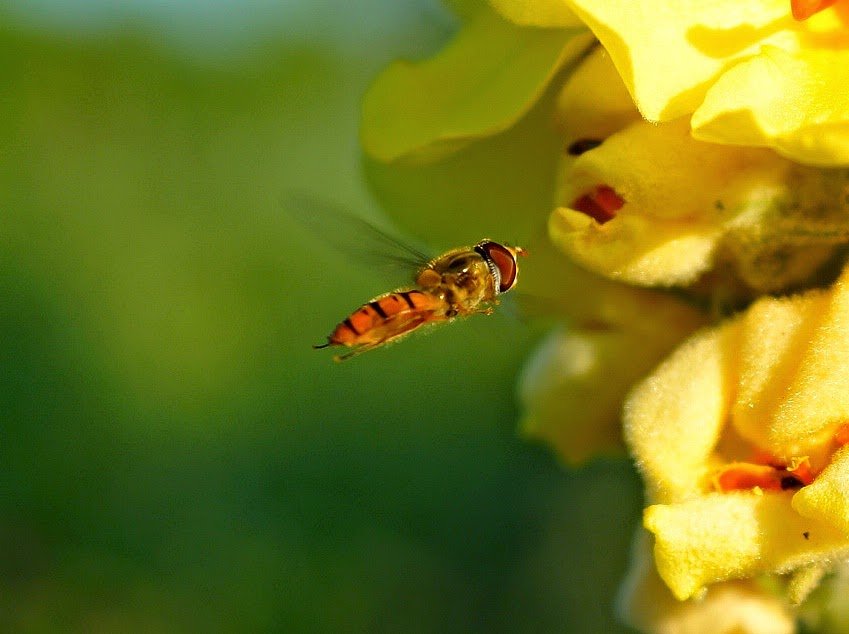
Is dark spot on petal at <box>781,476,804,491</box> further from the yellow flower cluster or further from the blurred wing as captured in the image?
the blurred wing

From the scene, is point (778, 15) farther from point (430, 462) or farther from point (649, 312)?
point (430, 462)

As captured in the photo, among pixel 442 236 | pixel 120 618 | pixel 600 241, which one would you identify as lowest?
pixel 120 618

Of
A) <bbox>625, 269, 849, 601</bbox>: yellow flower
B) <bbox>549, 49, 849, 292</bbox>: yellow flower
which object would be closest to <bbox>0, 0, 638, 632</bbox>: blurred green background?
<bbox>549, 49, 849, 292</bbox>: yellow flower

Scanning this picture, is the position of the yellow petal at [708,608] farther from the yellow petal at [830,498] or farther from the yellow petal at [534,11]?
the yellow petal at [534,11]

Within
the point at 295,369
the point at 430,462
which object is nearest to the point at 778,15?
the point at 430,462

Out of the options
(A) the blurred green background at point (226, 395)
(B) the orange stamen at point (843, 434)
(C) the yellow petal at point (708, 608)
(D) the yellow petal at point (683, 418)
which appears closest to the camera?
(B) the orange stamen at point (843, 434)

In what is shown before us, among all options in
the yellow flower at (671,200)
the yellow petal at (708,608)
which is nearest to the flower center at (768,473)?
the yellow flower at (671,200)
